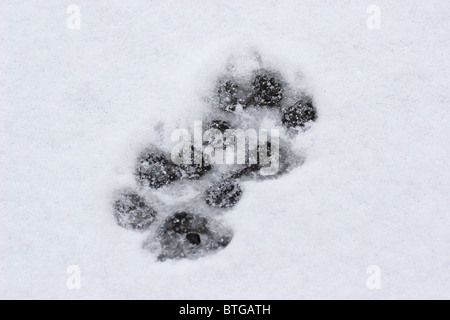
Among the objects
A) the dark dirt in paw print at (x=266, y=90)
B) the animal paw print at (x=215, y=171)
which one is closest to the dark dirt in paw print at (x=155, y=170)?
the animal paw print at (x=215, y=171)

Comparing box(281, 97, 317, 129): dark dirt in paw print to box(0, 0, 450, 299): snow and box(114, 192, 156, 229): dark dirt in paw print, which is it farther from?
box(114, 192, 156, 229): dark dirt in paw print

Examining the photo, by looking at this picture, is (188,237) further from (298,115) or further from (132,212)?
(298,115)

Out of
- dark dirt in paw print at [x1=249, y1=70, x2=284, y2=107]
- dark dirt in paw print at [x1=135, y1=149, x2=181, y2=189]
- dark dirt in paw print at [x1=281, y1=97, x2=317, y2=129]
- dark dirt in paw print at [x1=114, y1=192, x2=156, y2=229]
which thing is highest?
dark dirt in paw print at [x1=249, y1=70, x2=284, y2=107]

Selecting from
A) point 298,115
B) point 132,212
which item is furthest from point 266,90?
point 132,212

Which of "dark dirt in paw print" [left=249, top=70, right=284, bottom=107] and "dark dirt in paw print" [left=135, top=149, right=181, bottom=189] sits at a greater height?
"dark dirt in paw print" [left=249, top=70, right=284, bottom=107]

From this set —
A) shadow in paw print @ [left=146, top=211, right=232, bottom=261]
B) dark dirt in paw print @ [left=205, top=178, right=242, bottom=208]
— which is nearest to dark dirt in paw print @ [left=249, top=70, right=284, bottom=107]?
dark dirt in paw print @ [left=205, top=178, right=242, bottom=208]

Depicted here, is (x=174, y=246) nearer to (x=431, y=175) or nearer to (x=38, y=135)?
(x=38, y=135)
